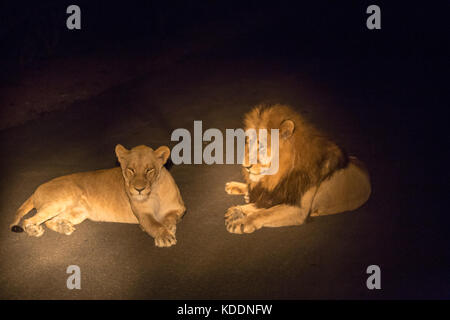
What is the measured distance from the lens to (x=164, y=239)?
17.0 ft

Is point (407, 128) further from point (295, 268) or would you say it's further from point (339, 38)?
point (339, 38)

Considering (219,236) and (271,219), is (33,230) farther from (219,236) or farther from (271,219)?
(271,219)

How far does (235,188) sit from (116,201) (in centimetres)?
153

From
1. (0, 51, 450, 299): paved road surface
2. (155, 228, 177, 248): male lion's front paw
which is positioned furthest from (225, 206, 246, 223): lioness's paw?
(155, 228, 177, 248): male lion's front paw

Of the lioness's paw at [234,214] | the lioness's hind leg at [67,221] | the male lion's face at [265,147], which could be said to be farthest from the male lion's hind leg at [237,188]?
the lioness's hind leg at [67,221]

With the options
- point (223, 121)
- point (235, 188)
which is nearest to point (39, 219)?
point (235, 188)

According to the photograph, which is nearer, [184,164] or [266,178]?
[266,178]

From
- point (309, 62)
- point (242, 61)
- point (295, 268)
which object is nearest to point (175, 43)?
point (242, 61)

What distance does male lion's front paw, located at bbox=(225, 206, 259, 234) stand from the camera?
5.36 m

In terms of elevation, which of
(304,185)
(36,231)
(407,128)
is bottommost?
(36,231)

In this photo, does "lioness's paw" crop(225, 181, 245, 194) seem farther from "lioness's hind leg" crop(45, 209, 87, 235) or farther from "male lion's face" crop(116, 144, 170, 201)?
"lioness's hind leg" crop(45, 209, 87, 235)

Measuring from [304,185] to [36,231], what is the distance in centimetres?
273

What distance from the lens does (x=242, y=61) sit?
44.1 feet

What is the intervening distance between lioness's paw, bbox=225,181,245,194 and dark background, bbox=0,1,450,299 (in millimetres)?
101
